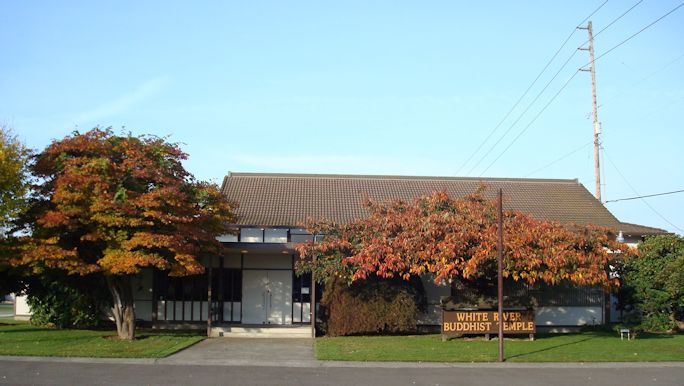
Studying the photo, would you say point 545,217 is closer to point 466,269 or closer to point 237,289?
point 466,269

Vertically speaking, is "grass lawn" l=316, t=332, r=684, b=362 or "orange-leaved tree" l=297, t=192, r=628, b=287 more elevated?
"orange-leaved tree" l=297, t=192, r=628, b=287

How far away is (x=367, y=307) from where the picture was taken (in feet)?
71.6

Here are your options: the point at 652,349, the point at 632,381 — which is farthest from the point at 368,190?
the point at 632,381

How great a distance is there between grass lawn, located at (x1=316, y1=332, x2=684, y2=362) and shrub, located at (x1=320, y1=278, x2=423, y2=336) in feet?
1.45

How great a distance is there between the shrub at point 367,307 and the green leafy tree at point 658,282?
327 inches

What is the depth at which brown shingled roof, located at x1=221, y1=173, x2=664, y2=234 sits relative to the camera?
27203 mm

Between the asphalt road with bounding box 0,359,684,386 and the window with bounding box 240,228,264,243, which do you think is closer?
the asphalt road with bounding box 0,359,684,386

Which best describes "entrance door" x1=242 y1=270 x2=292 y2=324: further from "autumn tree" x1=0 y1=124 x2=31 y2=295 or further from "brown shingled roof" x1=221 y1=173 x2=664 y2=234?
"autumn tree" x1=0 y1=124 x2=31 y2=295

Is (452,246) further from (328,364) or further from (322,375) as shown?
(322,375)

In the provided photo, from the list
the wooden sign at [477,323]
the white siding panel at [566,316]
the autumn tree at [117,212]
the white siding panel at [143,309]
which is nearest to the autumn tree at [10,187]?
the autumn tree at [117,212]

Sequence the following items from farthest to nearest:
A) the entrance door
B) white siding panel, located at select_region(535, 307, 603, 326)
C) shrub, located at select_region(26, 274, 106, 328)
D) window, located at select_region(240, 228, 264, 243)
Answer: window, located at select_region(240, 228, 264, 243) < white siding panel, located at select_region(535, 307, 603, 326) < the entrance door < shrub, located at select_region(26, 274, 106, 328)

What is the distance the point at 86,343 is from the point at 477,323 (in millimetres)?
11660

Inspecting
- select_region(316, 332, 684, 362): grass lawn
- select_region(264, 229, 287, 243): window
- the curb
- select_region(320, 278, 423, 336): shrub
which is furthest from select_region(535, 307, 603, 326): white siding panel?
select_region(264, 229, 287, 243): window

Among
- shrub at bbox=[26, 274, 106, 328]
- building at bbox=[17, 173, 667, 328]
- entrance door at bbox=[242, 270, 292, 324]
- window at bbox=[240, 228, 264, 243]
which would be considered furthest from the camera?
window at bbox=[240, 228, 264, 243]
